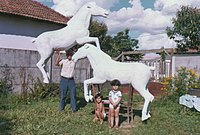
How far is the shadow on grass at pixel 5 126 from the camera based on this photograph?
4966mm

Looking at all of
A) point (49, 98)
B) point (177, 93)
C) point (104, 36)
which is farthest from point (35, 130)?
point (104, 36)

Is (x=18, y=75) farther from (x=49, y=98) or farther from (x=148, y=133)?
(x=148, y=133)

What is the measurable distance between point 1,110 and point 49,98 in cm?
201

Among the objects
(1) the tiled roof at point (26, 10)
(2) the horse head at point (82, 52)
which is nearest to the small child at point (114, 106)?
(2) the horse head at point (82, 52)

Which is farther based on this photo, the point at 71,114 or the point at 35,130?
the point at 71,114

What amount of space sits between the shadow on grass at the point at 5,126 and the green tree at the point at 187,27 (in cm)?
1083

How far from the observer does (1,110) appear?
7133mm

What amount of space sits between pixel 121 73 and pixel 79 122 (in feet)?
4.54

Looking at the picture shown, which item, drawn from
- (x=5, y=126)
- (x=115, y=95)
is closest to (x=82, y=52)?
(x=115, y=95)

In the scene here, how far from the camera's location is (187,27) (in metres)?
14.1

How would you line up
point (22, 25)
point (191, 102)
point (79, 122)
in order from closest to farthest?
point (79, 122) < point (191, 102) < point (22, 25)

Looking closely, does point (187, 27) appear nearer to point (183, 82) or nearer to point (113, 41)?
point (183, 82)

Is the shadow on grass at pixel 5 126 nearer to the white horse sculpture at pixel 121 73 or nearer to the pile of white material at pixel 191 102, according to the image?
the white horse sculpture at pixel 121 73

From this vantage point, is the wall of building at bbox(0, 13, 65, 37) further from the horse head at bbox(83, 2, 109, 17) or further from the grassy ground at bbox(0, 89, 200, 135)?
the horse head at bbox(83, 2, 109, 17)
